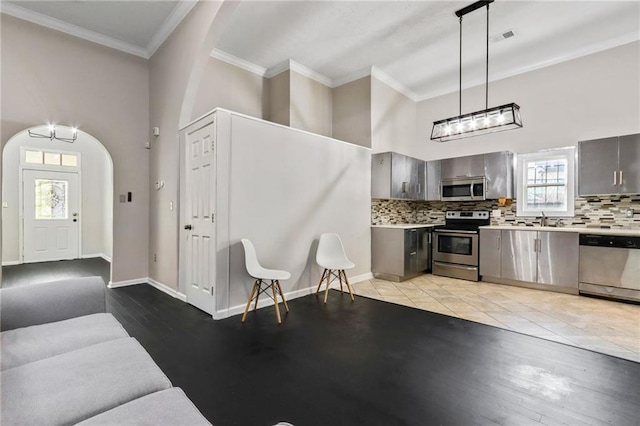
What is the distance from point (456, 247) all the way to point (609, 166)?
234 cm

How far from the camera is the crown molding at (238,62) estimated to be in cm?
479

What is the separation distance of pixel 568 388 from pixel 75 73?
6.33 m

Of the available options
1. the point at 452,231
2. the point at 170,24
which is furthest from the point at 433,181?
the point at 170,24

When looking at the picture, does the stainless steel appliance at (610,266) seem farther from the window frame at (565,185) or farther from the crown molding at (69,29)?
the crown molding at (69,29)

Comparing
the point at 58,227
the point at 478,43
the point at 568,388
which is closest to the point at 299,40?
the point at 478,43

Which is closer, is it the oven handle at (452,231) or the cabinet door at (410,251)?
the cabinet door at (410,251)

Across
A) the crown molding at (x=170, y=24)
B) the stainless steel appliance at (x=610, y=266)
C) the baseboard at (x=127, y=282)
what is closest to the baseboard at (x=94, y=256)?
the baseboard at (x=127, y=282)

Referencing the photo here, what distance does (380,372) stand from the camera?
229 cm

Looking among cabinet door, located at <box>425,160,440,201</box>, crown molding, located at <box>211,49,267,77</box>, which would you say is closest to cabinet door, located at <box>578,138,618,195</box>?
cabinet door, located at <box>425,160,440,201</box>

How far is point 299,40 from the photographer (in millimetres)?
4516

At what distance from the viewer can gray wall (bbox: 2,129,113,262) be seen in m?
6.18

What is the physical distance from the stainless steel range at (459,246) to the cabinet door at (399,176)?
3.22ft

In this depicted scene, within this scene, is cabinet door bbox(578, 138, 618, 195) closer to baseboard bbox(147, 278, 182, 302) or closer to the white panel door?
the white panel door

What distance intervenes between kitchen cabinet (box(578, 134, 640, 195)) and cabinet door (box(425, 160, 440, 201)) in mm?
2137
